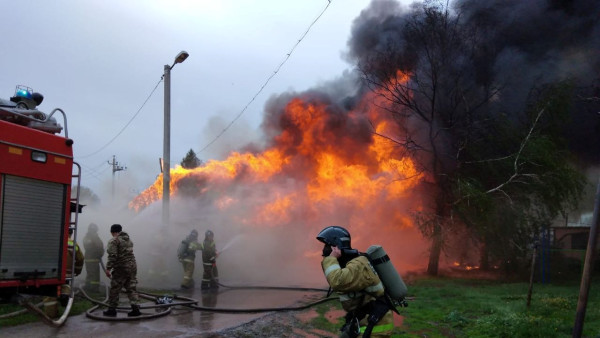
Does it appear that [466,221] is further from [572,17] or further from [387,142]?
A: [572,17]

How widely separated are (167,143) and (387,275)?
10.8 meters

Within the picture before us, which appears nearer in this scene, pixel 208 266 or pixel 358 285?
pixel 358 285

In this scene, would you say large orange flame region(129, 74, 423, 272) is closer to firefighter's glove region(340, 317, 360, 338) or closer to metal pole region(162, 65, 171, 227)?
metal pole region(162, 65, 171, 227)

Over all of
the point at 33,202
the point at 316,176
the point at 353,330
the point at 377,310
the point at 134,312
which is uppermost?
the point at 316,176

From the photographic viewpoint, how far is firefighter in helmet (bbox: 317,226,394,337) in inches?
152

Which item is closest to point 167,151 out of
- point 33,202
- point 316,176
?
point 316,176

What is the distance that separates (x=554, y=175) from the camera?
46.5ft

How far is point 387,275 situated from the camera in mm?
4156

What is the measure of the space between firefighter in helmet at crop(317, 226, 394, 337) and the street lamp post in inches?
404

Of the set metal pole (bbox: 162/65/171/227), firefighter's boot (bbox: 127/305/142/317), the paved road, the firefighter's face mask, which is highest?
metal pole (bbox: 162/65/171/227)

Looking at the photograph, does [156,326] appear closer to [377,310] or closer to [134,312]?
[134,312]

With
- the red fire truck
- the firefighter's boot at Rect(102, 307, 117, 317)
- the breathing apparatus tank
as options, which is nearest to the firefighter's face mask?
the breathing apparatus tank

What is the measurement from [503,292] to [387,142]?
713cm

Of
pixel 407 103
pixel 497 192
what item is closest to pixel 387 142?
pixel 407 103
